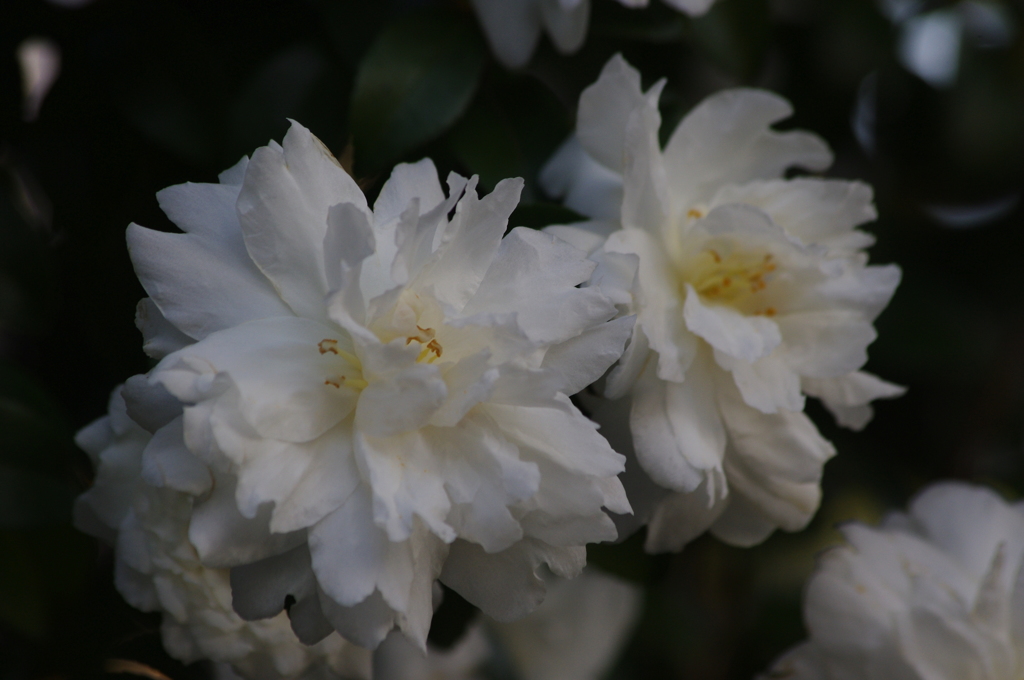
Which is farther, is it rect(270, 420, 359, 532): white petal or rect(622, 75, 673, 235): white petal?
rect(622, 75, 673, 235): white petal

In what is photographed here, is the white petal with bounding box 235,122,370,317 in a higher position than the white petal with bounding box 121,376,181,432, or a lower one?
higher

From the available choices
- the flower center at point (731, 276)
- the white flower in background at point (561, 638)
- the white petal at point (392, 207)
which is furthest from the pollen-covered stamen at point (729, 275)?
the white flower in background at point (561, 638)

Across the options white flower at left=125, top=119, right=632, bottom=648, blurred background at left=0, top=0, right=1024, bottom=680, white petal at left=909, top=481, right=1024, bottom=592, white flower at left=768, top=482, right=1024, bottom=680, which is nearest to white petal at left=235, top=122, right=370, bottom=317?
white flower at left=125, top=119, right=632, bottom=648

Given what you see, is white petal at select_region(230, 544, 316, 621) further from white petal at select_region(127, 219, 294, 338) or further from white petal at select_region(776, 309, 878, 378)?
white petal at select_region(776, 309, 878, 378)

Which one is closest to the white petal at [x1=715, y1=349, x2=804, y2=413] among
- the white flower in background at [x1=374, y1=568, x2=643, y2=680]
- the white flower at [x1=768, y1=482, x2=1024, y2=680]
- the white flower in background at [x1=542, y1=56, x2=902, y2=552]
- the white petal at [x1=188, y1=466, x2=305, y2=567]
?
the white flower in background at [x1=542, y1=56, x2=902, y2=552]

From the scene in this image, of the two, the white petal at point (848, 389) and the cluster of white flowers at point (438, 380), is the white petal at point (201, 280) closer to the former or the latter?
the cluster of white flowers at point (438, 380)

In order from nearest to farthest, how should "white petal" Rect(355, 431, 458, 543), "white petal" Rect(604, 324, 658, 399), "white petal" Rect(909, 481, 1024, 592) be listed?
"white petal" Rect(355, 431, 458, 543)
"white petal" Rect(604, 324, 658, 399)
"white petal" Rect(909, 481, 1024, 592)

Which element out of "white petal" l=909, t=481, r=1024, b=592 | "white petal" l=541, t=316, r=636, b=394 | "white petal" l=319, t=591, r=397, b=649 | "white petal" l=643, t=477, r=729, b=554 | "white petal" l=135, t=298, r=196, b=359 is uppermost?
"white petal" l=135, t=298, r=196, b=359

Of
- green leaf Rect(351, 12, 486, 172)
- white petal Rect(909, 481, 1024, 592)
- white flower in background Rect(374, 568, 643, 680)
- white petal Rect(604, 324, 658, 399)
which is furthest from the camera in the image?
white flower in background Rect(374, 568, 643, 680)

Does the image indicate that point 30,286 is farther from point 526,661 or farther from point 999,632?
point 999,632
